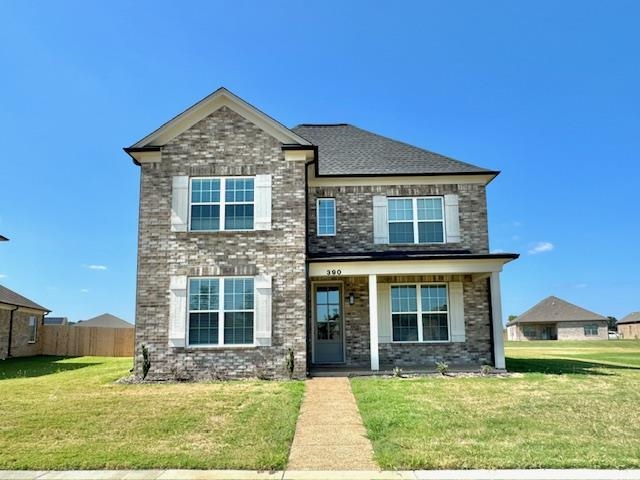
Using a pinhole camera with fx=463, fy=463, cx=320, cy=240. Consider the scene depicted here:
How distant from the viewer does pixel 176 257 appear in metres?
13.0

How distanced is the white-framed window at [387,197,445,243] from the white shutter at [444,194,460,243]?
149 mm

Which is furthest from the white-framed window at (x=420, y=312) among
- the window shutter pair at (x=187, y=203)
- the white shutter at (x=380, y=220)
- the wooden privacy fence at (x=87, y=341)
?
the wooden privacy fence at (x=87, y=341)

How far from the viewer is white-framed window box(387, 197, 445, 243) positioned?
1538 centimetres

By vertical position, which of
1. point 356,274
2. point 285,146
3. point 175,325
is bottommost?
point 175,325

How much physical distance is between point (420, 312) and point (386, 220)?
3.19 m

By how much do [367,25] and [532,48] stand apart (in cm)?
600

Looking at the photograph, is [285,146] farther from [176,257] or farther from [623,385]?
[623,385]

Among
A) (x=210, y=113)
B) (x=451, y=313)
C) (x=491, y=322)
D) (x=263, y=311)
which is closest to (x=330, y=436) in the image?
(x=263, y=311)

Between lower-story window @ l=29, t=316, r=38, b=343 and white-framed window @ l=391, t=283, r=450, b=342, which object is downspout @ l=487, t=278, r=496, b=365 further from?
lower-story window @ l=29, t=316, r=38, b=343

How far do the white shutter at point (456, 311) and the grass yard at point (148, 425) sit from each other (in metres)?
5.90

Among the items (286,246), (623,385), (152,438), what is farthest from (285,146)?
(623,385)

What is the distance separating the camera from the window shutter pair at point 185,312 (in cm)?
1268

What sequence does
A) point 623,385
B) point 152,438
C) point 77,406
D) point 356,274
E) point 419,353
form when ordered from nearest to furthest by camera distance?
point 152,438 → point 77,406 → point 623,385 → point 356,274 → point 419,353

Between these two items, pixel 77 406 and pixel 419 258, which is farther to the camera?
pixel 419 258
